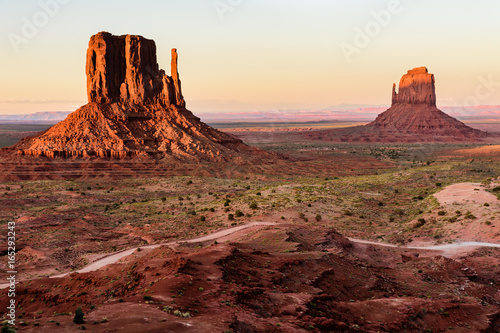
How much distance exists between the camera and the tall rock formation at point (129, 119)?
97.8 meters

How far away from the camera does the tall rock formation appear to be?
97.8 meters

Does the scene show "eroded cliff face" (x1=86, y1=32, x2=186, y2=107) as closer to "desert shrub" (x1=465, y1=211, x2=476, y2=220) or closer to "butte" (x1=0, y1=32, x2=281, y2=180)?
"butte" (x1=0, y1=32, x2=281, y2=180)

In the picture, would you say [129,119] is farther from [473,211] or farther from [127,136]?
[473,211]

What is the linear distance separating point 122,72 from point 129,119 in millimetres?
13556

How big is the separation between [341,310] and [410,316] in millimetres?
4084

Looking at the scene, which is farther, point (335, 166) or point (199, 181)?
point (335, 166)

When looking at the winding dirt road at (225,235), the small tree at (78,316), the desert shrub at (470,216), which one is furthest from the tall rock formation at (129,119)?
the small tree at (78,316)

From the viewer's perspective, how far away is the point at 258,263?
94.4 feet

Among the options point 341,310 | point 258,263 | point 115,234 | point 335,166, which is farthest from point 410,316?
point 335,166

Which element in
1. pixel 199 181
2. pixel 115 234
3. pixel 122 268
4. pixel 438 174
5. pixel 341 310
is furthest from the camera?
pixel 199 181

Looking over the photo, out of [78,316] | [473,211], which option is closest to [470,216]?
[473,211]

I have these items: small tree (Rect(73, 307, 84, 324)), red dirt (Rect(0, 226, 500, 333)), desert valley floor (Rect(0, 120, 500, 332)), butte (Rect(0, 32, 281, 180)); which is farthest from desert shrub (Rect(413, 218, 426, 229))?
butte (Rect(0, 32, 281, 180))

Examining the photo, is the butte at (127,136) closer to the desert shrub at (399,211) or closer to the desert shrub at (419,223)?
the desert shrub at (399,211)

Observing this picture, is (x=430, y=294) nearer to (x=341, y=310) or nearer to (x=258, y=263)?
(x=341, y=310)
